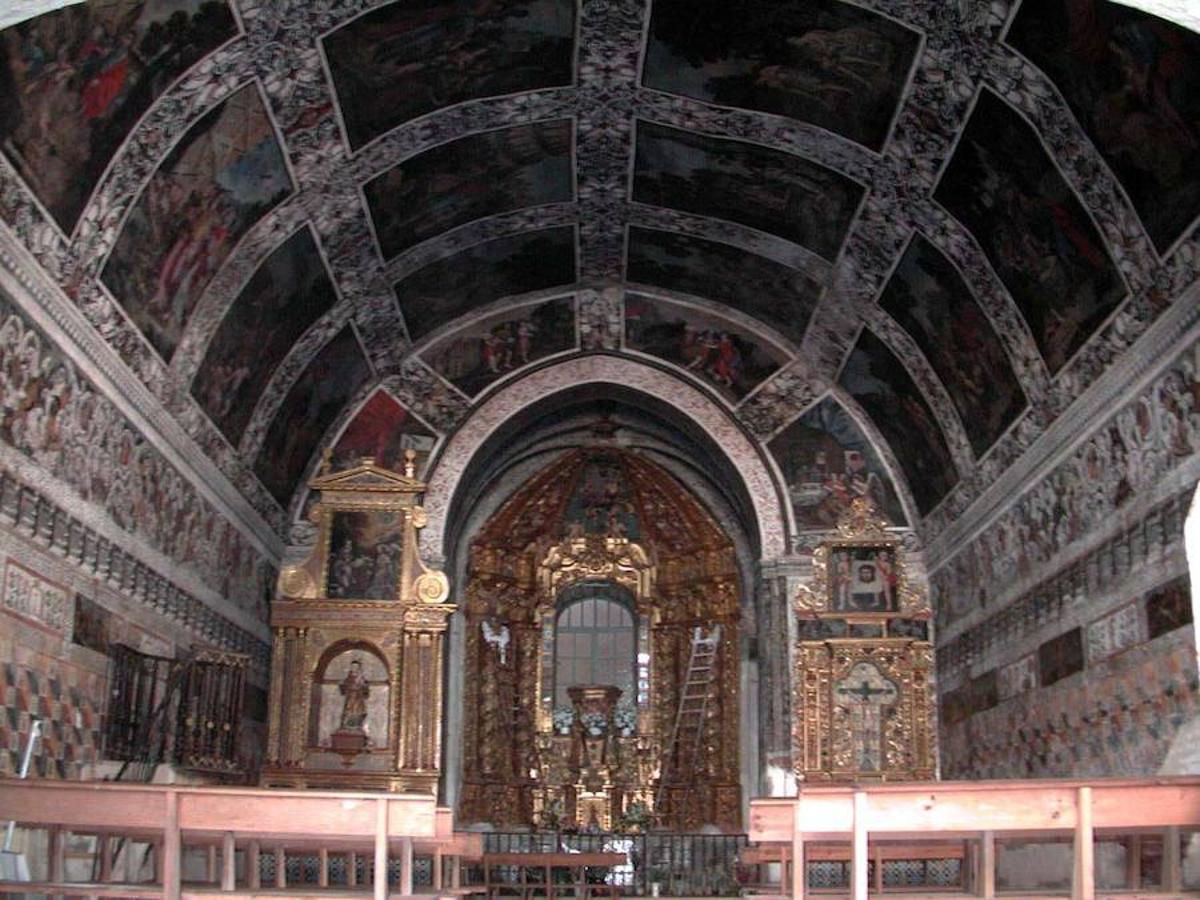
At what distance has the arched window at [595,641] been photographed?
27906 millimetres

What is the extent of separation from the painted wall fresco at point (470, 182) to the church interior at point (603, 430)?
8 cm

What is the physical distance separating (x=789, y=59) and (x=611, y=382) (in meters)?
8.73

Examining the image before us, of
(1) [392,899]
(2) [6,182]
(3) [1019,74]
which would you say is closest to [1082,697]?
(3) [1019,74]

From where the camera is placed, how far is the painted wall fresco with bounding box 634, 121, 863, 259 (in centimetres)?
1797

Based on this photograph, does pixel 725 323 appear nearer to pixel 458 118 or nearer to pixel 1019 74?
pixel 458 118

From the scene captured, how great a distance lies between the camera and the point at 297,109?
1573 centimetres

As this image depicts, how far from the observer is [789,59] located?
15.9m

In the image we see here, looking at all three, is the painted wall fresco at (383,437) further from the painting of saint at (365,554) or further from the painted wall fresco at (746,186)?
the painted wall fresco at (746,186)

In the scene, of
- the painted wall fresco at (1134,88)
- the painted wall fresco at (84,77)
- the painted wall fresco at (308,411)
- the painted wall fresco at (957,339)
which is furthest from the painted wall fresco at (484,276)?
the painted wall fresco at (1134,88)

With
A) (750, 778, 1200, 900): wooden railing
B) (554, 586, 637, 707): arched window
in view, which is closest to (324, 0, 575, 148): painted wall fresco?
(750, 778, 1200, 900): wooden railing

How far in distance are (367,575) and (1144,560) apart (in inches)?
449

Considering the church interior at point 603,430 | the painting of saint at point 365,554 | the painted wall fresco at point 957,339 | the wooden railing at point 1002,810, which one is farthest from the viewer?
the painting of saint at point 365,554

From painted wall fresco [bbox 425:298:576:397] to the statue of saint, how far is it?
478 cm

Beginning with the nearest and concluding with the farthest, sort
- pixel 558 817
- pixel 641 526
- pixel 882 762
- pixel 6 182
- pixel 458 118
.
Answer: pixel 6 182, pixel 458 118, pixel 882 762, pixel 558 817, pixel 641 526
